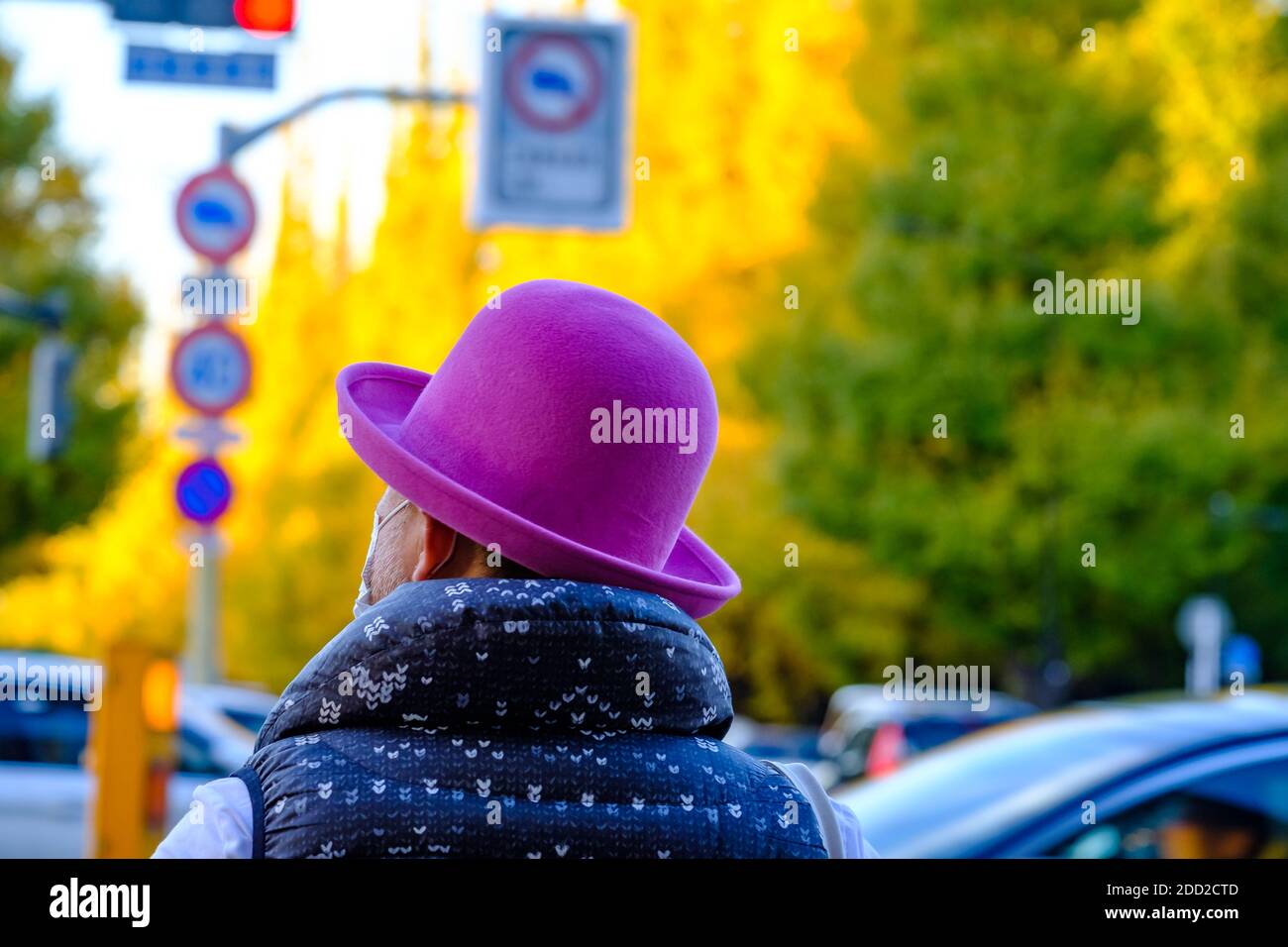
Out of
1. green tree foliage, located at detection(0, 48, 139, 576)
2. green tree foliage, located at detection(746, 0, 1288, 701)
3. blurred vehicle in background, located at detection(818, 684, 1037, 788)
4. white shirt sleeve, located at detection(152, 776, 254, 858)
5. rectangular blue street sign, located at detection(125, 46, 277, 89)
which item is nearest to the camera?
white shirt sleeve, located at detection(152, 776, 254, 858)

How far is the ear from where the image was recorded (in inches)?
51.9

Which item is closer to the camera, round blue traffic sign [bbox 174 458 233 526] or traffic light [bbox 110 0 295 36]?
traffic light [bbox 110 0 295 36]

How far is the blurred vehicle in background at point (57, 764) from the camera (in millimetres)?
8617

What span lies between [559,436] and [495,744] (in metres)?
0.25

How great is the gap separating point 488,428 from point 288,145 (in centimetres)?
2185

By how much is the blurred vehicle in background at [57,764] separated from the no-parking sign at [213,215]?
7.29ft

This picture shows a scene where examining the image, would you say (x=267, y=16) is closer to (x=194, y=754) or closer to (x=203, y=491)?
(x=203, y=491)

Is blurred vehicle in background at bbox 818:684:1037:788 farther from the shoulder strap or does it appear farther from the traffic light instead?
the shoulder strap

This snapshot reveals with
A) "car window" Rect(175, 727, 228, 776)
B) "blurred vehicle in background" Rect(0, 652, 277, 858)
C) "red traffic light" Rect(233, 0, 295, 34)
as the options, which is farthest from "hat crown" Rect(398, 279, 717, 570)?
"car window" Rect(175, 727, 228, 776)

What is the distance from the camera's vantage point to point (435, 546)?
1322mm

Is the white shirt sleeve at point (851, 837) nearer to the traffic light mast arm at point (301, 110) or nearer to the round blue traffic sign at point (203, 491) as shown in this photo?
the round blue traffic sign at point (203, 491)

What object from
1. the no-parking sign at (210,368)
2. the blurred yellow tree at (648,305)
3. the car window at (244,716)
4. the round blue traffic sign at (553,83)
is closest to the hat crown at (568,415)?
the round blue traffic sign at (553,83)

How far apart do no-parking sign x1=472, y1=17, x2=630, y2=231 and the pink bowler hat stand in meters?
5.55
